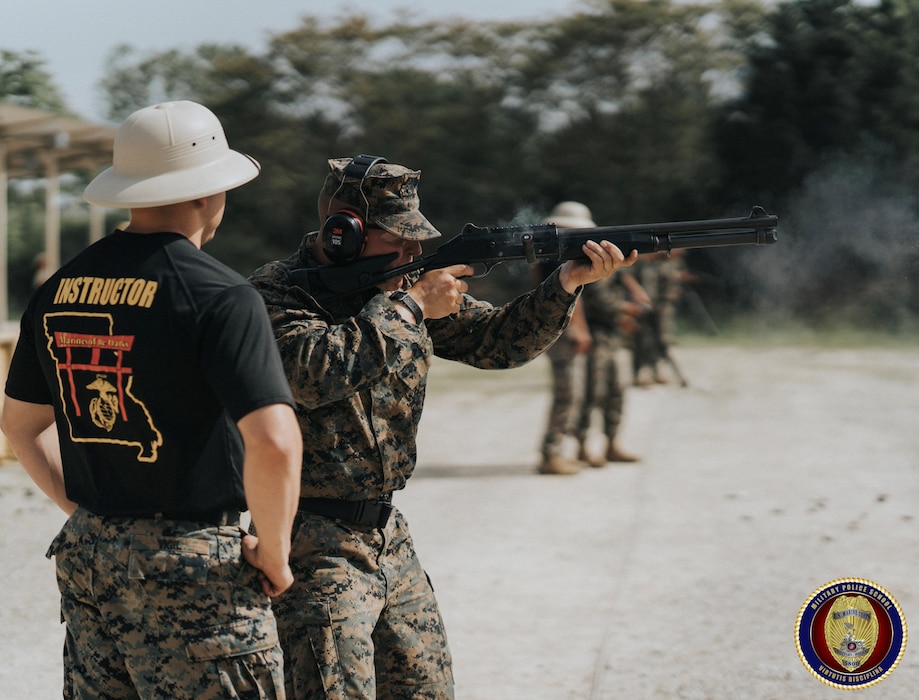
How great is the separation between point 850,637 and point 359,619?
286 cm

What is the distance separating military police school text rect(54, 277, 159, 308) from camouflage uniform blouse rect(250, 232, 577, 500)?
54cm

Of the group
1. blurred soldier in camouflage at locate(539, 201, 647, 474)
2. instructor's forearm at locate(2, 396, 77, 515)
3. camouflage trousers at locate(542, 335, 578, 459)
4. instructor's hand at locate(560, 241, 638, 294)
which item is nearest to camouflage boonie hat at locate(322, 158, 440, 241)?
instructor's hand at locate(560, 241, 638, 294)

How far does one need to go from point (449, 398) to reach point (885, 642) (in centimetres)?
1045

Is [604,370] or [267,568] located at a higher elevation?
[267,568]

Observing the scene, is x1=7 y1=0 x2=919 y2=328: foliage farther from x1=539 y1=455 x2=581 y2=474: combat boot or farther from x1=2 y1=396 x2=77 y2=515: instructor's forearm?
x1=2 y1=396 x2=77 y2=515: instructor's forearm

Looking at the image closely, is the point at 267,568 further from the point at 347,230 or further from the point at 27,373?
the point at 347,230

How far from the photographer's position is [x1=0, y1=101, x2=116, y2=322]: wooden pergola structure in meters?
10.6

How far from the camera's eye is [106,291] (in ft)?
8.23

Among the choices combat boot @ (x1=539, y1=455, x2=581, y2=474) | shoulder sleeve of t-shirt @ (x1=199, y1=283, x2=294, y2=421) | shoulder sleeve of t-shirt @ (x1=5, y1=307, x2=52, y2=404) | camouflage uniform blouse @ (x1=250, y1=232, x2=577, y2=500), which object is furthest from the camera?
combat boot @ (x1=539, y1=455, x2=581, y2=474)

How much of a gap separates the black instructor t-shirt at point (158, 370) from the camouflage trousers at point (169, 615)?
7 cm

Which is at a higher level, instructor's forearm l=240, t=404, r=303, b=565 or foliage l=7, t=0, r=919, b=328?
instructor's forearm l=240, t=404, r=303, b=565

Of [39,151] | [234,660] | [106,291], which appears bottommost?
[39,151]

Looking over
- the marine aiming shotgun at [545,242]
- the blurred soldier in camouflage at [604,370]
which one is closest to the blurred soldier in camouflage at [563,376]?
the blurred soldier in camouflage at [604,370]

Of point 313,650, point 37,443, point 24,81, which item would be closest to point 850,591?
point 313,650
